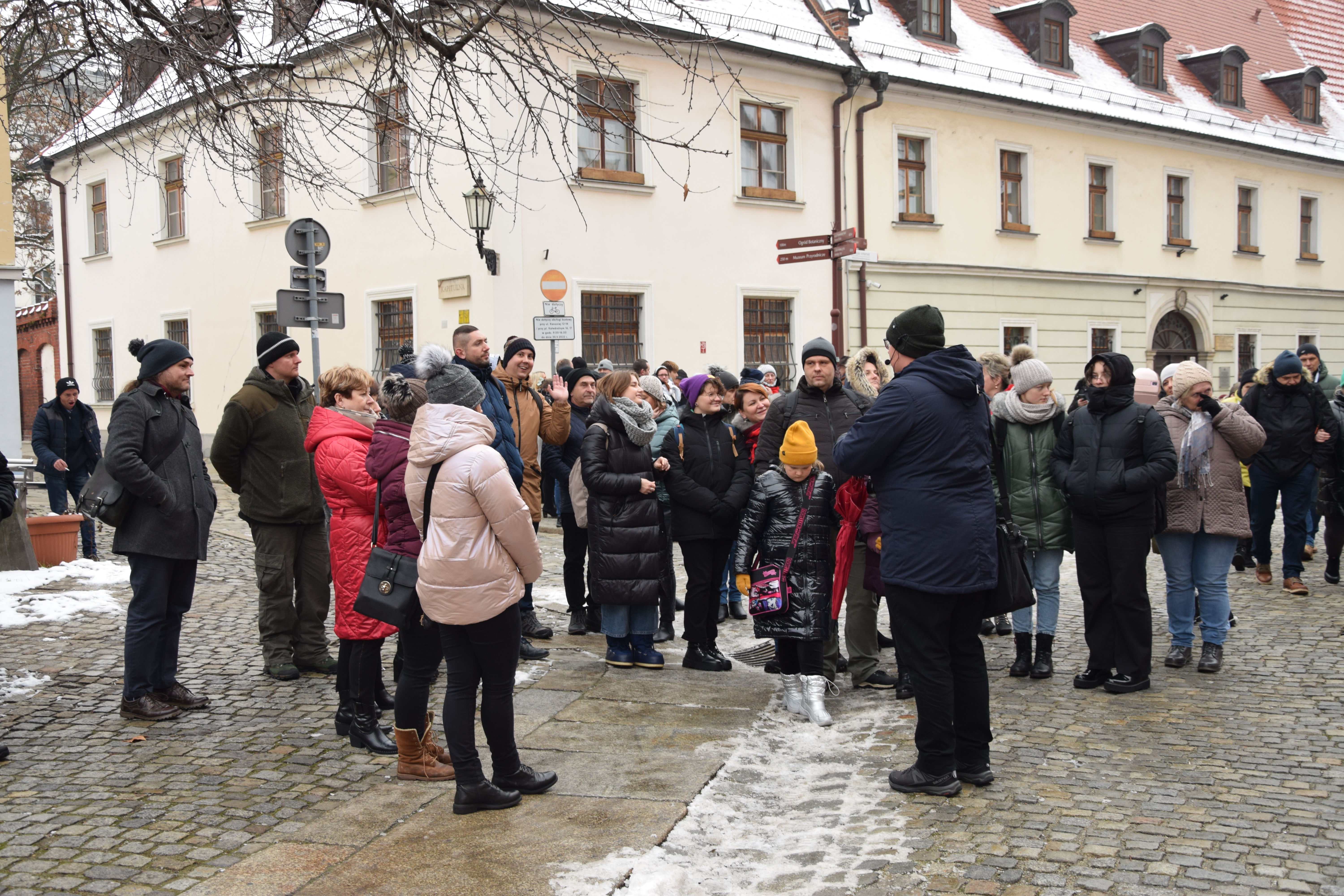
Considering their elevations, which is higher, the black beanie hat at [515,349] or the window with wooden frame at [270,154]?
the window with wooden frame at [270,154]

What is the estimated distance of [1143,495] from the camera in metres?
6.09

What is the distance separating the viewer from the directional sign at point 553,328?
1419 cm

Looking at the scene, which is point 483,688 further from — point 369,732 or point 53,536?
point 53,536

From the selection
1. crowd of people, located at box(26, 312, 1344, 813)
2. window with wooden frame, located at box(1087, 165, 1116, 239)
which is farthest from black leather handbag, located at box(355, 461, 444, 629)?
window with wooden frame, located at box(1087, 165, 1116, 239)

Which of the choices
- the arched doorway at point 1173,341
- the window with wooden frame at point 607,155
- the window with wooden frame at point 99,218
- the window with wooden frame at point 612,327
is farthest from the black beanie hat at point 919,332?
the window with wooden frame at point 99,218

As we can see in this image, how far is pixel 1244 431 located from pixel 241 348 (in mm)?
19229

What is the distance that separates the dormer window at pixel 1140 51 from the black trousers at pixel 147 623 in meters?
25.3

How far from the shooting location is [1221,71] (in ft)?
90.9

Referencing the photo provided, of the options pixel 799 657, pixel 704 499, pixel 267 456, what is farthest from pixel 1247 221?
pixel 267 456

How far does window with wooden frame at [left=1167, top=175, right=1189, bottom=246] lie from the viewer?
25625 mm

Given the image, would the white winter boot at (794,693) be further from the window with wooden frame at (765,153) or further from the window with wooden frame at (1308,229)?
the window with wooden frame at (1308,229)

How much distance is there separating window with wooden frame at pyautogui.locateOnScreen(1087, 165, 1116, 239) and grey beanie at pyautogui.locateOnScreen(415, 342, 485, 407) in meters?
22.0

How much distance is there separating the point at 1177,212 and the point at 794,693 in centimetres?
2352

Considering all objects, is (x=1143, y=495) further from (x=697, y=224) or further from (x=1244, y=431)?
(x=697, y=224)
